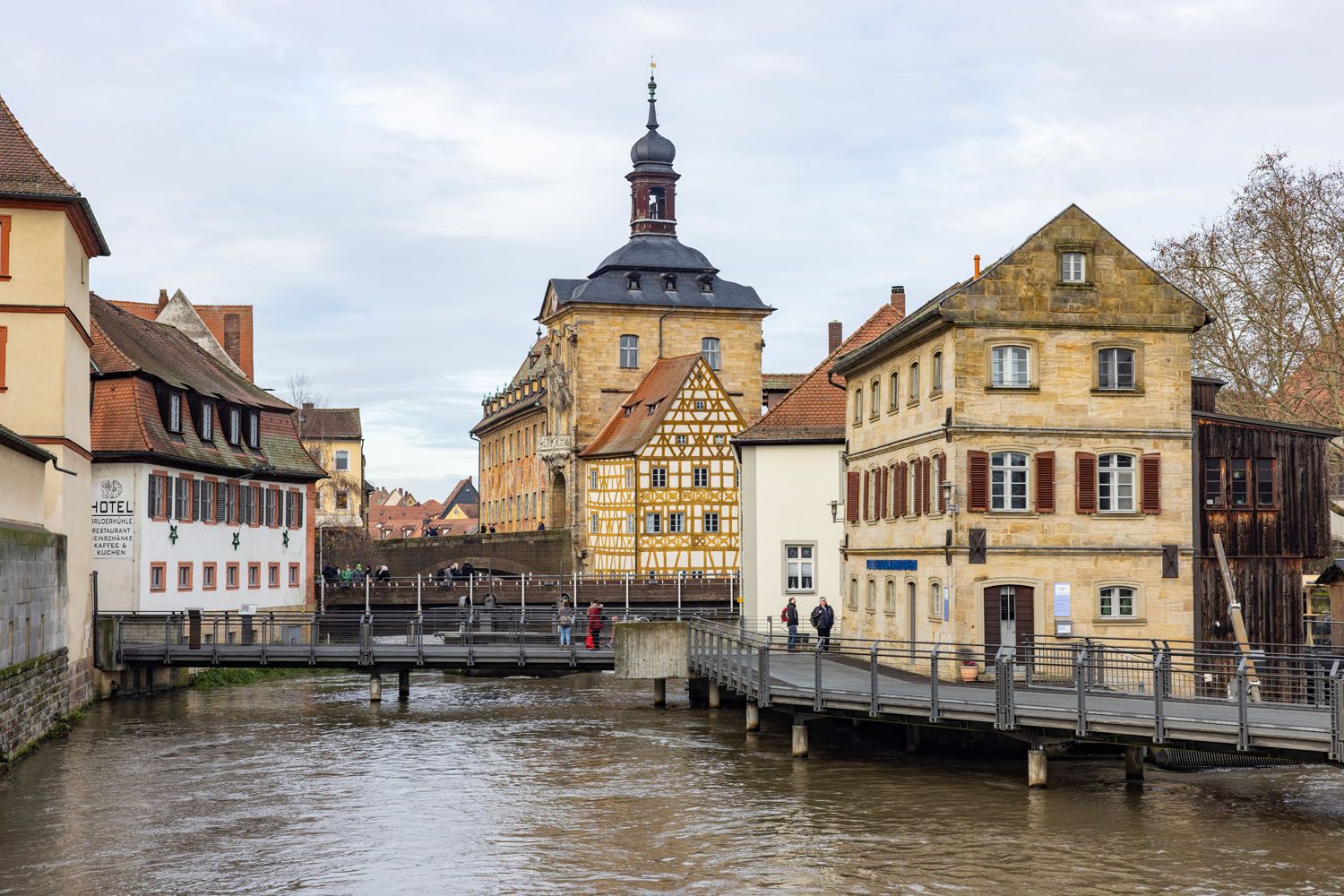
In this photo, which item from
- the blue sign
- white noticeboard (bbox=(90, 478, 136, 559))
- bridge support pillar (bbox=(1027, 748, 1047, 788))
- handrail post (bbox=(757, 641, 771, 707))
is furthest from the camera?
white noticeboard (bbox=(90, 478, 136, 559))

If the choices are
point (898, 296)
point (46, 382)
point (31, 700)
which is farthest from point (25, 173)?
point (898, 296)

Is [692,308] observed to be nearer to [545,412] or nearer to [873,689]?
[545,412]

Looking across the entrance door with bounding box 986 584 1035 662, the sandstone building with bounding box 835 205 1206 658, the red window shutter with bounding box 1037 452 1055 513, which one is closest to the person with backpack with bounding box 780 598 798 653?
the sandstone building with bounding box 835 205 1206 658

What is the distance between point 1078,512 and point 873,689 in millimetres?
8342

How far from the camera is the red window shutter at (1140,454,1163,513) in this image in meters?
34.6

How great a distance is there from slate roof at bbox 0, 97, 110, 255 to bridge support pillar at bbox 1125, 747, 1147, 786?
71.3 feet

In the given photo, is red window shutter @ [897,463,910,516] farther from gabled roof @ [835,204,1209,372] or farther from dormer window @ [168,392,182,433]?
dormer window @ [168,392,182,433]

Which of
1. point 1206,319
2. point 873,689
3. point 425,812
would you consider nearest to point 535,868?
point 425,812

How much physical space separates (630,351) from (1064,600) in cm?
5676

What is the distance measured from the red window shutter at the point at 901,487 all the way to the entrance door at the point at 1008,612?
3935 millimetres

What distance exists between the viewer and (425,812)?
25.5 meters

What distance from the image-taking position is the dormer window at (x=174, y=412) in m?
46.8

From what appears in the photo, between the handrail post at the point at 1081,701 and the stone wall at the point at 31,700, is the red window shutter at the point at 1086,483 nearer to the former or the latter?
the handrail post at the point at 1081,701

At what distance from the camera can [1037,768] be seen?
2647 cm
